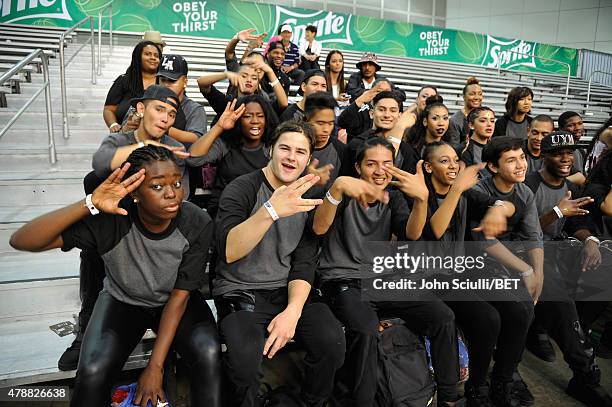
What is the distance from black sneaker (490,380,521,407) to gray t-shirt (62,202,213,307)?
1.61 metres

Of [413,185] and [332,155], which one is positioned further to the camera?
[332,155]

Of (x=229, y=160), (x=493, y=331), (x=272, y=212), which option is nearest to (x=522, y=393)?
(x=493, y=331)

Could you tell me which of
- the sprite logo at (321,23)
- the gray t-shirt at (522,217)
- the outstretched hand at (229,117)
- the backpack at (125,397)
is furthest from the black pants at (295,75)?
the sprite logo at (321,23)

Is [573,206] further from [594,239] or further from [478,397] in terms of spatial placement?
[478,397]

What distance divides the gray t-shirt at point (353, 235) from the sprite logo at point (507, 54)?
11914mm

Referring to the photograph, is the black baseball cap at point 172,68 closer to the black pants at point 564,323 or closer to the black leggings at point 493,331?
the black leggings at point 493,331

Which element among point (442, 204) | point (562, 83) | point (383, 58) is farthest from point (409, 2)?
point (442, 204)

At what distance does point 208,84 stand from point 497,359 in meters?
2.58

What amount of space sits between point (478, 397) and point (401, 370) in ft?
1.50

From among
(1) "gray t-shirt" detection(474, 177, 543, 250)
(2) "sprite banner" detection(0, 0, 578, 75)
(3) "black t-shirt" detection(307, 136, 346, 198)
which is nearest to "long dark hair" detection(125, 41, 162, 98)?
(3) "black t-shirt" detection(307, 136, 346, 198)

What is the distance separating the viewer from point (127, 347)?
174 centimetres

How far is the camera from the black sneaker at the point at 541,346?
273cm

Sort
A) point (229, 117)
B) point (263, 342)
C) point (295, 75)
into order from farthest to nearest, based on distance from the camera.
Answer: point (295, 75) → point (229, 117) → point (263, 342)

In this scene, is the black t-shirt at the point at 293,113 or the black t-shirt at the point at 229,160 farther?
the black t-shirt at the point at 293,113
